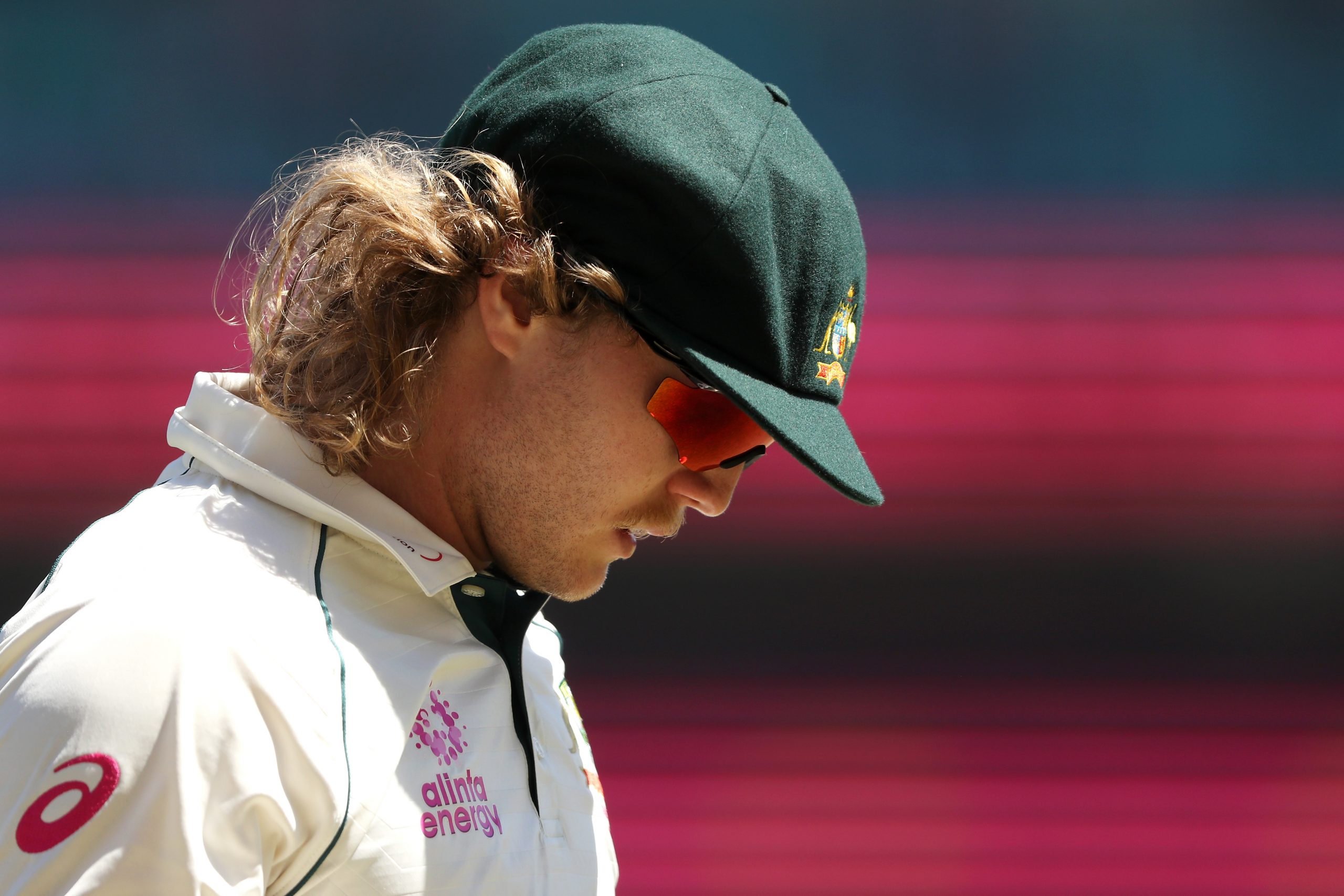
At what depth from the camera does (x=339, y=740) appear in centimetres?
90

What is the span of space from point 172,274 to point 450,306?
1.59 metres

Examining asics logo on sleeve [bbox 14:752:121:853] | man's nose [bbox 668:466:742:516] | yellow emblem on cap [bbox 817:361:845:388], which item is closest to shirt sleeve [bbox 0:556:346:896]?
asics logo on sleeve [bbox 14:752:121:853]

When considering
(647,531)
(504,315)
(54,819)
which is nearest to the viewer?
(54,819)

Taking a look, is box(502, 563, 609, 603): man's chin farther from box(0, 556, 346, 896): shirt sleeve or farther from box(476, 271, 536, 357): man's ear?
box(0, 556, 346, 896): shirt sleeve

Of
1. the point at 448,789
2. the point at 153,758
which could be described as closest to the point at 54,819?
the point at 153,758

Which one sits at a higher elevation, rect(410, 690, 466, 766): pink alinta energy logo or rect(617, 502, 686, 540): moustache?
rect(617, 502, 686, 540): moustache

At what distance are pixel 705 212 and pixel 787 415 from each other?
0.68 ft

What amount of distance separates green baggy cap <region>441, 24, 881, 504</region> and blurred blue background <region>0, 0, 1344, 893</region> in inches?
54.7

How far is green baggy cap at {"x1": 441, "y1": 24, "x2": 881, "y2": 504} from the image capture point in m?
1.05

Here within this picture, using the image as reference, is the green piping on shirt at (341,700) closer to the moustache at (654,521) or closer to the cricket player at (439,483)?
the cricket player at (439,483)

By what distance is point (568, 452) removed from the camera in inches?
45.9

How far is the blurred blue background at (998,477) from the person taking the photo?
246 centimetres

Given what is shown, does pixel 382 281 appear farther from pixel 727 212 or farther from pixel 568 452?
pixel 727 212

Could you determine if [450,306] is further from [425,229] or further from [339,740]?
[339,740]
